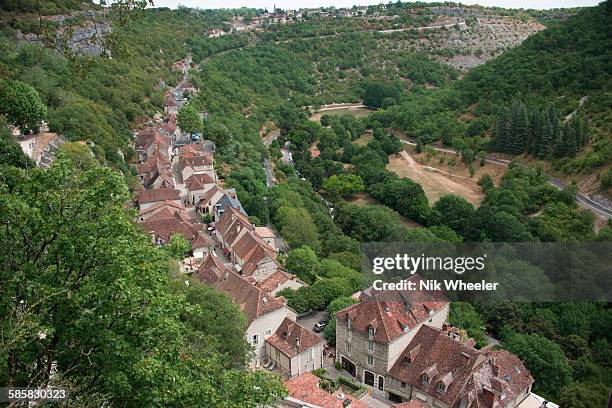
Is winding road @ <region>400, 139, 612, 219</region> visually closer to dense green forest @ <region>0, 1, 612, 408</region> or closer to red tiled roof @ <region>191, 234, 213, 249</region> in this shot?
dense green forest @ <region>0, 1, 612, 408</region>

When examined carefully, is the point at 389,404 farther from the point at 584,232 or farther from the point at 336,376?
the point at 584,232

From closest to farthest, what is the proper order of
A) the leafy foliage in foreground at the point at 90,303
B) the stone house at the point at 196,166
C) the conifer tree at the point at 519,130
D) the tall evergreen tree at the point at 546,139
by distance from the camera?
the leafy foliage in foreground at the point at 90,303
the stone house at the point at 196,166
the tall evergreen tree at the point at 546,139
the conifer tree at the point at 519,130

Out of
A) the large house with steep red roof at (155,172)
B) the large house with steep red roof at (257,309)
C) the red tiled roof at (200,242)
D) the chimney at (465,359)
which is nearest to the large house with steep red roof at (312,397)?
the large house with steep red roof at (257,309)

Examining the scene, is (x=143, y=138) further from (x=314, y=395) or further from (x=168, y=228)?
(x=314, y=395)

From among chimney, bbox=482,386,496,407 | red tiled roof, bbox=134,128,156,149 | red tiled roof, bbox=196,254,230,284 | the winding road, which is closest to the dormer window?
chimney, bbox=482,386,496,407

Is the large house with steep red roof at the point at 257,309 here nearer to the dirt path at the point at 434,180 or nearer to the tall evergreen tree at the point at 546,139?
the dirt path at the point at 434,180

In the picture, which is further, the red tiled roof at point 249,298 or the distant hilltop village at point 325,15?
the distant hilltop village at point 325,15

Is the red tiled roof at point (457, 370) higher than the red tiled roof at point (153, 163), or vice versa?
the red tiled roof at point (153, 163)

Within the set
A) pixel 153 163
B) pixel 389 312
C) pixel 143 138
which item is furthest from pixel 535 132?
pixel 389 312
